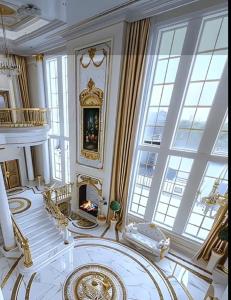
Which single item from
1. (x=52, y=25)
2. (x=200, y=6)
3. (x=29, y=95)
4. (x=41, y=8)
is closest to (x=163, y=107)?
(x=200, y=6)

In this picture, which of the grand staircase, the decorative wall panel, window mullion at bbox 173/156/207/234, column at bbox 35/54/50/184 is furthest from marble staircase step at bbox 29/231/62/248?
window mullion at bbox 173/156/207/234

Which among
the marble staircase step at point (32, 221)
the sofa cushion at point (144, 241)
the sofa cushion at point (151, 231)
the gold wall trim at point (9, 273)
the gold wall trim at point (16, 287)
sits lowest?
the gold wall trim at point (9, 273)

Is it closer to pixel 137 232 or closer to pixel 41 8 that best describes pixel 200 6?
pixel 41 8

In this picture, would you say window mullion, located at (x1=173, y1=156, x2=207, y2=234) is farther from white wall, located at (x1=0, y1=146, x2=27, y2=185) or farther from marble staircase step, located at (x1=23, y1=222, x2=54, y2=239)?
white wall, located at (x1=0, y1=146, x2=27, y2=185)

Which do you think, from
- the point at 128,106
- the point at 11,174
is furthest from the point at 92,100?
the point at 11,174

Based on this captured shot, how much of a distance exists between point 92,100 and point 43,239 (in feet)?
19.2

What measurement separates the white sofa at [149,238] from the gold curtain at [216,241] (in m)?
1.26

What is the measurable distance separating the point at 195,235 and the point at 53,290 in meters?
5.17

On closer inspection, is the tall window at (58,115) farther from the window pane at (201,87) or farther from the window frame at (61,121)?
the window pane at (201,87)

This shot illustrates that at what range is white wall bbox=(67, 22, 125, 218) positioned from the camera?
5590 millimetres

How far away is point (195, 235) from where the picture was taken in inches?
244

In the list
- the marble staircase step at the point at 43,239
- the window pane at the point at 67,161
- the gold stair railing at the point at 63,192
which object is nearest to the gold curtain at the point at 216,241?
the marble staircase step at the point at 43,239

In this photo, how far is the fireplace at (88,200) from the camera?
8180mm

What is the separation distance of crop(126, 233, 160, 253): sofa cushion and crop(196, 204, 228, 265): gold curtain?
60.7 inches
